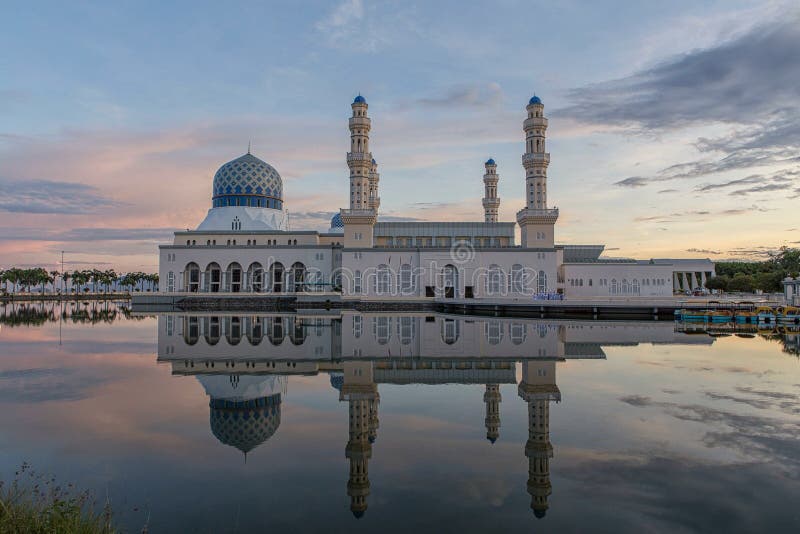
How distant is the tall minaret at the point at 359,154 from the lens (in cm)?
6000

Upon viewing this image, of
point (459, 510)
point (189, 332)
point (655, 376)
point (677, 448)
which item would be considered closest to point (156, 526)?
point (459, 510)

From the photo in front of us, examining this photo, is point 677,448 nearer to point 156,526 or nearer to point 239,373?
point 156,526

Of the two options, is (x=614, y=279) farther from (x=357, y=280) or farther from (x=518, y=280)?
(x=357, y=280)

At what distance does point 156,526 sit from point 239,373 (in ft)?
34.0

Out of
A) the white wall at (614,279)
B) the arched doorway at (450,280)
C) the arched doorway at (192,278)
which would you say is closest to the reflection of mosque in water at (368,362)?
the arched doorway at (450,280)

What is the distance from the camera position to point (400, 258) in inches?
2371

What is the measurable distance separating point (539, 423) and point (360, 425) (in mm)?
3381

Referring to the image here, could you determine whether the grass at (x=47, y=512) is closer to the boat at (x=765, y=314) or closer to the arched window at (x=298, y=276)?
the boat at (x=765, y=314)

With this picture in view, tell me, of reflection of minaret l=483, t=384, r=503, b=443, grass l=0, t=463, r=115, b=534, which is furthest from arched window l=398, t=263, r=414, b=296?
grass l=0, t=463, r=115, b=534

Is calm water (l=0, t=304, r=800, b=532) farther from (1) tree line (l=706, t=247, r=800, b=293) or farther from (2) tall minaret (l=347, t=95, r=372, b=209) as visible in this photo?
(1) tree line (l=706, t=247, r=800, b=293)

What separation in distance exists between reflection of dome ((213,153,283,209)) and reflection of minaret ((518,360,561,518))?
197ft

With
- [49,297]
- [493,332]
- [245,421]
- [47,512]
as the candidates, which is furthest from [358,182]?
[49,297]

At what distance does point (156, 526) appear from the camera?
20.4ft

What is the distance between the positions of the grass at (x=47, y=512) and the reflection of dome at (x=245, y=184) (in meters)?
67.4
